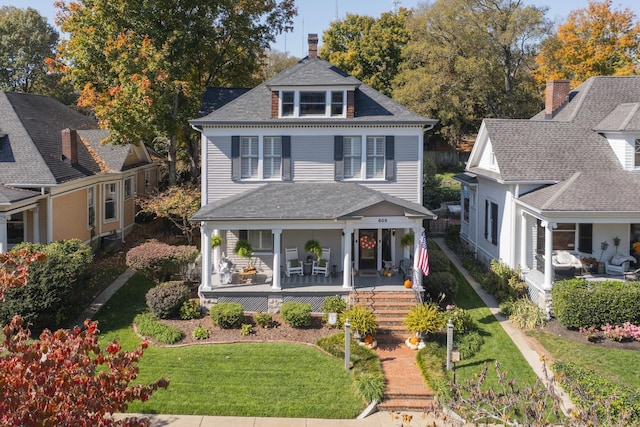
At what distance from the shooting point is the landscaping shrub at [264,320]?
1823cm

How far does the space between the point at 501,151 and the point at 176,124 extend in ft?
49.1

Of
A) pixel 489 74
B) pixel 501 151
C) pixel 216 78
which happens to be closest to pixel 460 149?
pixel 489 74

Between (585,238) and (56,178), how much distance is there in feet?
69.0

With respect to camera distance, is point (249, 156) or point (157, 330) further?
point (249, 156)

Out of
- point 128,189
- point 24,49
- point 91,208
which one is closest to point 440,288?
point 91,208

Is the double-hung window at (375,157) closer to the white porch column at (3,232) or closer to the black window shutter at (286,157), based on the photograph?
the black window shutter at (286,157)

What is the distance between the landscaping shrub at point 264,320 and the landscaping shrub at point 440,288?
580cm

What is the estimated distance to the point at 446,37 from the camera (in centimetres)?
4375

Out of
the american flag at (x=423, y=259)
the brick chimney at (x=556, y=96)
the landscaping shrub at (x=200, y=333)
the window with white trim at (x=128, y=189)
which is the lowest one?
the landscaping shrub at (x=200, y=333)

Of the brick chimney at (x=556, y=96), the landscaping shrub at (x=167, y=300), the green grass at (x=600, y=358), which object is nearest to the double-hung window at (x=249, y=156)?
the landscaping shrub at (x=167, y=300)

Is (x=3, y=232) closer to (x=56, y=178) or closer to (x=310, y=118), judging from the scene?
(x=56, y=178)

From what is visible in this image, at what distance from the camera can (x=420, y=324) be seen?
56.0ft

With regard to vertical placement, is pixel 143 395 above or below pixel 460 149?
below

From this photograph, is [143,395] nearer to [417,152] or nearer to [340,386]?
[340,386]
